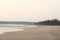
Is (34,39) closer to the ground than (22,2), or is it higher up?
closer to the ground

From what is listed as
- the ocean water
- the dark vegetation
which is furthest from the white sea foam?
the dark vegetation

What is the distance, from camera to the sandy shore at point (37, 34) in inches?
29.8

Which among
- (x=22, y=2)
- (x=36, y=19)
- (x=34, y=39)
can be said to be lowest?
(x=34, y=39)

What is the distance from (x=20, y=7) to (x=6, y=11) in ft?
0.33

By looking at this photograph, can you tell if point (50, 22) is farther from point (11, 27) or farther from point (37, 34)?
point (11, 27)

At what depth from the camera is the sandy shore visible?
2.48ft

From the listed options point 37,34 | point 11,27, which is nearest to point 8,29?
point 11,27

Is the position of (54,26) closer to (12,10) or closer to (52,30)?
(52,30)

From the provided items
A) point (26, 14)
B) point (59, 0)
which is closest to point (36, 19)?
point (26, 14)

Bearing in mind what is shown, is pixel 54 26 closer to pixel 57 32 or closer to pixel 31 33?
pixel 57 32

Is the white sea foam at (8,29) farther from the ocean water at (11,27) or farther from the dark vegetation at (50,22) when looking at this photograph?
the dark vegetation at (50,22)

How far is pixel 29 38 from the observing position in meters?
0.76

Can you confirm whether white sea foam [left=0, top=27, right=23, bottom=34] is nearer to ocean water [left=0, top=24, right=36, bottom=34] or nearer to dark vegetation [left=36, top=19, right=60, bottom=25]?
ocean water [left=0, top=24, right=36, bottom=34]

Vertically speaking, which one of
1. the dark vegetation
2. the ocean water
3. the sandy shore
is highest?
the dark vegetation
